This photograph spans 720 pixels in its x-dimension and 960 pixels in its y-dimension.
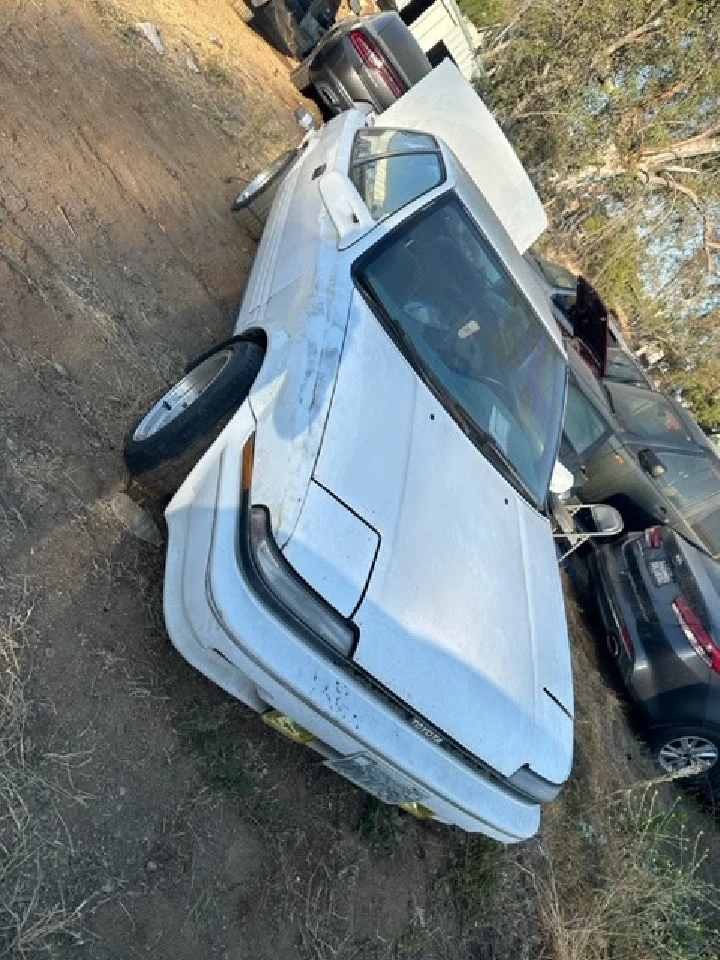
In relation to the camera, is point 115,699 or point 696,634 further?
point 696,634

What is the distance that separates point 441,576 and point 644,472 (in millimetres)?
4488

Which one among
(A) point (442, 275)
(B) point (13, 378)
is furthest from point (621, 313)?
(B) point (13, 378)

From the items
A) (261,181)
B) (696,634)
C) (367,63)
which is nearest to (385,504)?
(261,181)

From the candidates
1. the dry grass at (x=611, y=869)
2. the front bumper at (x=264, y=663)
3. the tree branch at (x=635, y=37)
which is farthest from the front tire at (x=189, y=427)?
the tree branch at (x=635, y=37)

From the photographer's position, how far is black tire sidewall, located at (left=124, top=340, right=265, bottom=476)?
3115 millimetres

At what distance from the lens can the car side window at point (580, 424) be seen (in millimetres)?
6305

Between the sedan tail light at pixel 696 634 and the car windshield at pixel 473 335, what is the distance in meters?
2.26

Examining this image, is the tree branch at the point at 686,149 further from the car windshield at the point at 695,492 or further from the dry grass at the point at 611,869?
the dry grass at the point at 611,869

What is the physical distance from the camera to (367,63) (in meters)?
8.01

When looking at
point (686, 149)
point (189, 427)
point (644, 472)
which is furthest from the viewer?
point (686, 149)

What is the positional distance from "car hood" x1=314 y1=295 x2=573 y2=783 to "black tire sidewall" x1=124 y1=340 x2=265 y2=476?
414mm

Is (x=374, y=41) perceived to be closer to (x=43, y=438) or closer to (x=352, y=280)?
(x=352, y=280)

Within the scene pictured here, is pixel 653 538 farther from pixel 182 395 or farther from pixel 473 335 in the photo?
pixel 182 395

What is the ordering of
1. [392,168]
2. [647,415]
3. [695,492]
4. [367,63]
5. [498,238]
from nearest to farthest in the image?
1. [392,168]
2. [498,238]
3. [695,492]
4. [647,415]
5. [367,63]
